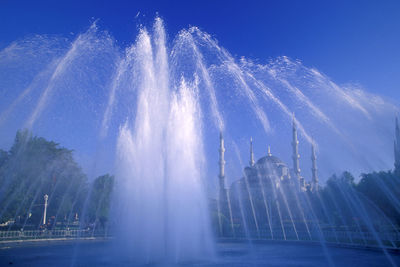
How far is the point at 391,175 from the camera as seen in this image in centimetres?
2959

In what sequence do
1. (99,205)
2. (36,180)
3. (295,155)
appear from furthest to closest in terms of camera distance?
(295,155), (99,205), (36,180)

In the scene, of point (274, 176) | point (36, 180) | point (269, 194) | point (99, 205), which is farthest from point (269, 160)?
point (36, 180)

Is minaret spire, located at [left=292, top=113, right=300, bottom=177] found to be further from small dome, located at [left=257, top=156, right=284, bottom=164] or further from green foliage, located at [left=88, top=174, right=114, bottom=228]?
green foliage, located at [left=88, top=174, right=114, bottom=228]

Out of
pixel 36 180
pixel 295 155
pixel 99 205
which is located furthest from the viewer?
pixel 295 155

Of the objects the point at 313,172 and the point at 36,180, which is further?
the point at 313,172

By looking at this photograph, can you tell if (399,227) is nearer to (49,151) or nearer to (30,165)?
(30,165)

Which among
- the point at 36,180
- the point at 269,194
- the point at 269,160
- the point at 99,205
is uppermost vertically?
the point at 269,160

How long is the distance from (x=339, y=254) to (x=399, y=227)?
1254 cm

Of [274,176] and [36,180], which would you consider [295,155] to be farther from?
[36,180]

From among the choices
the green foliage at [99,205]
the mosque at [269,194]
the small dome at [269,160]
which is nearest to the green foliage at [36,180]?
the green foliage at [99,205]

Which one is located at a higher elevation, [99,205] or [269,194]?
[269,194]

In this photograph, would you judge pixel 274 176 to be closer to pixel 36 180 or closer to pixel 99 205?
pixel 99 205

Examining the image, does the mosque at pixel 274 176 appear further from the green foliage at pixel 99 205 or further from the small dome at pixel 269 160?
the green foliage at pixel 99 205

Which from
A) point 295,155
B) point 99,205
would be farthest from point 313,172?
point 99,205
